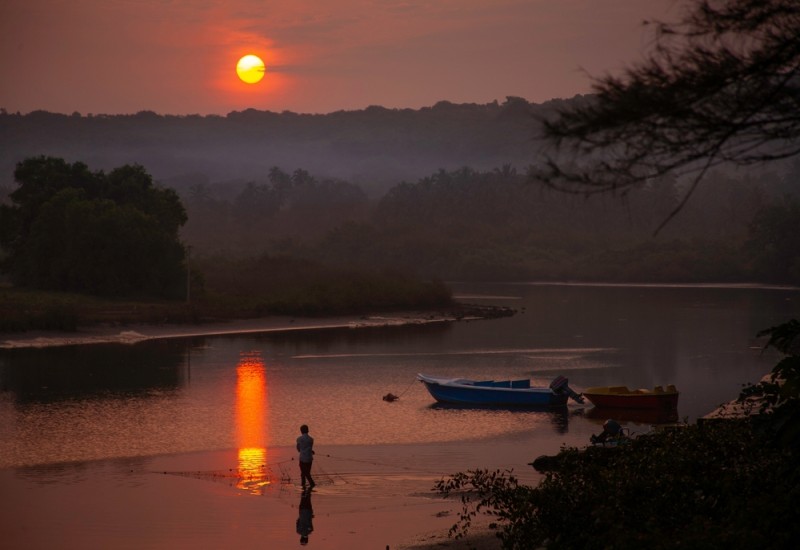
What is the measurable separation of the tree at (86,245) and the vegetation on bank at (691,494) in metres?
73.5

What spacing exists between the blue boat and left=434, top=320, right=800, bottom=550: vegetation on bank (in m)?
24.9

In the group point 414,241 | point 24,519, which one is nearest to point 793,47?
point 24,519

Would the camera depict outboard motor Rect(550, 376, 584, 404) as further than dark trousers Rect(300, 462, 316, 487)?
Yes

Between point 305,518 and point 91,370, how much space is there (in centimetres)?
3649

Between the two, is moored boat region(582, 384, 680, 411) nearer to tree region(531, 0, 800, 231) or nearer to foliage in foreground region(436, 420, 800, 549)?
foliage in foreground region(436, 420, 800, 549)

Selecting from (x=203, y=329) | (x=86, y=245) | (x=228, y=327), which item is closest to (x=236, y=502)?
(x=203, y=329)

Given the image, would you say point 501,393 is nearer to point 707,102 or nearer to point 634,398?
point 634,398

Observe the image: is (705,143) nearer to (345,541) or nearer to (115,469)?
(345,541)

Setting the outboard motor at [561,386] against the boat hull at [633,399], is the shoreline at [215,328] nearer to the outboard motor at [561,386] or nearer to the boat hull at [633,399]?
the outboard motor at [561,386]

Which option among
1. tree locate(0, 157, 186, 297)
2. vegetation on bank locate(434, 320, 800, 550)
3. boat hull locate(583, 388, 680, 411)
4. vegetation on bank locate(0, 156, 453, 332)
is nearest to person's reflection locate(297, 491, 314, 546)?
vegetation on bank locate(434, 320, 800, 550)

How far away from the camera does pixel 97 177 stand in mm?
104875

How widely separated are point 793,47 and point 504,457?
22942mm

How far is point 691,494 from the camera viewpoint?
18.8 m

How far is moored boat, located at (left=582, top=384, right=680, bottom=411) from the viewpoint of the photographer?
46.2 metres
